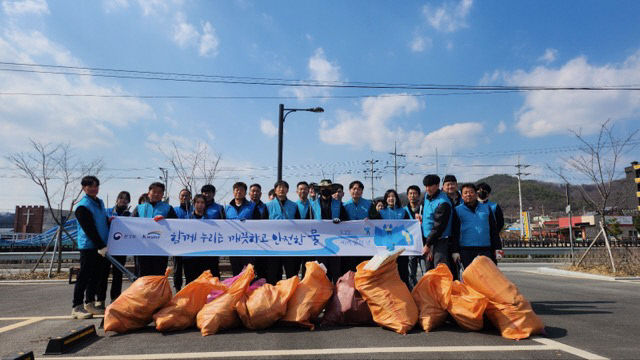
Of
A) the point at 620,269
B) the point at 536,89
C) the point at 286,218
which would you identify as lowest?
the point at 620,269

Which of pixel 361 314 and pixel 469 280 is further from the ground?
pixel 469 280

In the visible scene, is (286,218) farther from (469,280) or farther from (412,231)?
(469,280)

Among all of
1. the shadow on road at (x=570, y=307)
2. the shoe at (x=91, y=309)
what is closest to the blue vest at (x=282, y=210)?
the shoe at (x=91, y=309)

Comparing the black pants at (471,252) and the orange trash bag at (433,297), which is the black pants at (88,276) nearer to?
the orange trash bag at (433,297)

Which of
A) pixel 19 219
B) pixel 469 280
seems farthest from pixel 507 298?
pixel 19 219

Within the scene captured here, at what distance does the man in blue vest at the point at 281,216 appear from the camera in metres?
5.29

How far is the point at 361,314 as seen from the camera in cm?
409

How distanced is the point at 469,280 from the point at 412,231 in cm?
145

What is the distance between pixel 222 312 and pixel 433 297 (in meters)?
2.25

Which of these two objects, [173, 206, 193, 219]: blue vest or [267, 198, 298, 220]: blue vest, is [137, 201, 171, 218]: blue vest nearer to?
[173, 206, 193, 219]: blue vest

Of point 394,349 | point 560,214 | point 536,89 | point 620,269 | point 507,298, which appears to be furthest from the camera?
point 560,214

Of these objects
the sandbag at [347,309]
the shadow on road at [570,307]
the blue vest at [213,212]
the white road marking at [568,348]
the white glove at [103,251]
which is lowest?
the shadow on road at [570,307]

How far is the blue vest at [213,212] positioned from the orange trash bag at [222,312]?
1.77 meters

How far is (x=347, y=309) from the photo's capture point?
4.08 metres
